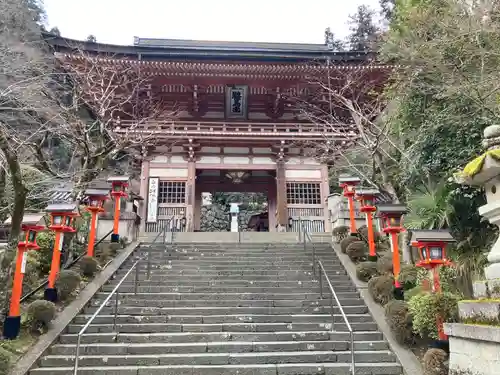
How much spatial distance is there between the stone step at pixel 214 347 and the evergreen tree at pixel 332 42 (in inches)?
872

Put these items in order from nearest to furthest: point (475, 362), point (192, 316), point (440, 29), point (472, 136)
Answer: point (475, 362) < point (192, 316) < point (472, 136) < point (440, 29)

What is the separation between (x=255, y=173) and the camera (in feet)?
61.2

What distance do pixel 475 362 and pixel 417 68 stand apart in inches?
299

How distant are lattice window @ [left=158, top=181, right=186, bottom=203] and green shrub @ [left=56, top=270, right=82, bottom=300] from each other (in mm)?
8329

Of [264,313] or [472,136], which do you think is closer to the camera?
[264,313]

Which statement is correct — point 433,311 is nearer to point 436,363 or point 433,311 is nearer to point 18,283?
point 436,363

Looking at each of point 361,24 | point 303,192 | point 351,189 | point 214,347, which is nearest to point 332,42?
point 361,24

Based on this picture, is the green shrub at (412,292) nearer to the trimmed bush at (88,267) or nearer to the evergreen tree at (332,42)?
the trimmed bush at (88,267)

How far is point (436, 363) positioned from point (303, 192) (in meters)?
11.5

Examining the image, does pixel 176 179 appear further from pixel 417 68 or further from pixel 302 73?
pixel 417 68

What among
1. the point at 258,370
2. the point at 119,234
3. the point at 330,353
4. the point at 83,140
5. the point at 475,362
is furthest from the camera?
the point at 119,234

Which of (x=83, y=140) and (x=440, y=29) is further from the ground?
(x=440, y=29)

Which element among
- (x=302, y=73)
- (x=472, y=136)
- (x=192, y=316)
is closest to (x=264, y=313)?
(x=192, y=316)

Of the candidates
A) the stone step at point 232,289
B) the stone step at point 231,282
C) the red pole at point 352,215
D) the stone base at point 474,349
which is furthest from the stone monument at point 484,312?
the red pole at point 352,215
